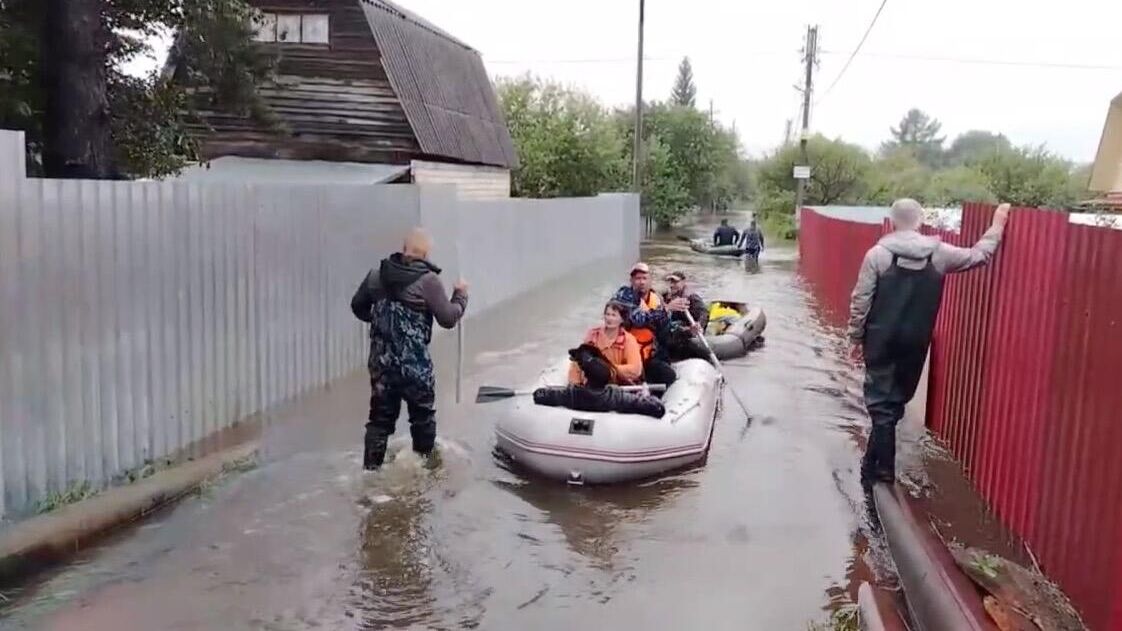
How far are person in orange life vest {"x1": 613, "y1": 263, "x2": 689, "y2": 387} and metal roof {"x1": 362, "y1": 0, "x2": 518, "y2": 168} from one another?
37.2ft

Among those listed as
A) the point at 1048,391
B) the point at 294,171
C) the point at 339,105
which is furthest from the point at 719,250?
the point at 1048,391

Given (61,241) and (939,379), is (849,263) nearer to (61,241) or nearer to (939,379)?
(939,379)

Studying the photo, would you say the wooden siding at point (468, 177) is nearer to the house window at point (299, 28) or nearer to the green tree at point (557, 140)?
the house window at point (299, 28)

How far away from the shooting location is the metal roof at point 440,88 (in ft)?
67.6

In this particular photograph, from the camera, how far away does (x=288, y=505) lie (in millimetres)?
7070

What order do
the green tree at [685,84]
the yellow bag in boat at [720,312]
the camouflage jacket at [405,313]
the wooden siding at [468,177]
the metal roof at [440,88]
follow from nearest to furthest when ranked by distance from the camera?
the camouflage jacket at [405,313] → the yellow bag in boat at [720,312] → the metal roof at [440,88] → the wooden siding at [468,177] → the green tree at [685,84]

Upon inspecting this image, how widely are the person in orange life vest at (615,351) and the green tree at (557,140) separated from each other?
2742cm

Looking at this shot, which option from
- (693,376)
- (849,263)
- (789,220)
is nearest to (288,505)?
(693,376)

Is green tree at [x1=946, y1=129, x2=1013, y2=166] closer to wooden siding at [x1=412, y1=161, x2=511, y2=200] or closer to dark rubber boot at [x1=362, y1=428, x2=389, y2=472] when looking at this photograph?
wooden siding at [x1=412, y1=161, x2=511, y2=200]

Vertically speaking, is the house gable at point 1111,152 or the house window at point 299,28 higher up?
the house window at point 299,28

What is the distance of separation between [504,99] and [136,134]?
2867 cm

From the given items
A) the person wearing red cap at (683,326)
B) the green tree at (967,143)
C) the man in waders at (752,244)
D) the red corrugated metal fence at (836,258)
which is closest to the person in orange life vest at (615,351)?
the person wearing red cap at (683,326)

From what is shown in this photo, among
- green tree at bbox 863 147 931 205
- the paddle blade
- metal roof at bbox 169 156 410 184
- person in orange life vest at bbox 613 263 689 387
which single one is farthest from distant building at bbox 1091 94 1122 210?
the paddle blade

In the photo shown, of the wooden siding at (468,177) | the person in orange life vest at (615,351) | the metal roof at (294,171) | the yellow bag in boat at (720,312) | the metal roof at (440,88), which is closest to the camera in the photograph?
the person in orange life vest at (615,351)
